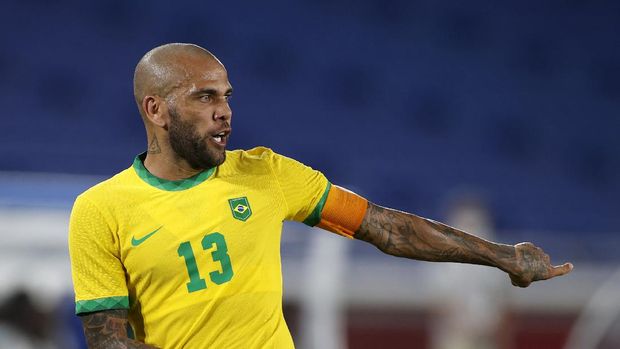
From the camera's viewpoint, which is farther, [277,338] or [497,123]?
[497,123]

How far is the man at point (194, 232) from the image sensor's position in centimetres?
261

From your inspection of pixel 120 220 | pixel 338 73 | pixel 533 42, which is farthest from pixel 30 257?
pixel 533 42

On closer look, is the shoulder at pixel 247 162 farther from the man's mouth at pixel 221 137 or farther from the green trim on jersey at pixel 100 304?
the green trim on jersey at pixel 100 304

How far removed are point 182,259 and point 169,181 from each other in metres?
0.23

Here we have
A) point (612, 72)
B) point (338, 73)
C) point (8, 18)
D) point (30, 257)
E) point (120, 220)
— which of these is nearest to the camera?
point (120, 220)

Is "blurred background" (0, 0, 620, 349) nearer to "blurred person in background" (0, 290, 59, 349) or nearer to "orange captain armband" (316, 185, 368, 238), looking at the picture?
"blurred person in background" (0, 290, 59, 349)

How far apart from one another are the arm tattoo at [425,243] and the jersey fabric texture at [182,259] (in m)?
0.31

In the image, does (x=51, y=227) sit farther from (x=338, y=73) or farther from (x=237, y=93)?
(x=338, y=73)

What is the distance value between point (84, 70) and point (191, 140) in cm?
546

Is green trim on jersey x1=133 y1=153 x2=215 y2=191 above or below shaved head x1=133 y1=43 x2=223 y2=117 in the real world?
below

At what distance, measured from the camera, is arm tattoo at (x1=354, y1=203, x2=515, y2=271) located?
284 centimetres

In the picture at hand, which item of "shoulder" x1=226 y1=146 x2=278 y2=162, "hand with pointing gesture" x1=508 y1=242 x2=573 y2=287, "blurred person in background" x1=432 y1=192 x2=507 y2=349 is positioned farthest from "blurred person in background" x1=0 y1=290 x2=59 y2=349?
"hand with pointing gesture" x1=508 y1=242 x2=573 y2=287

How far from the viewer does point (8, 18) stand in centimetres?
786

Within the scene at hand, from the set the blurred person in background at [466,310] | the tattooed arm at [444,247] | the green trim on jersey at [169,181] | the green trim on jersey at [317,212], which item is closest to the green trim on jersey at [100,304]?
the green trim on jersey at [169,181]
